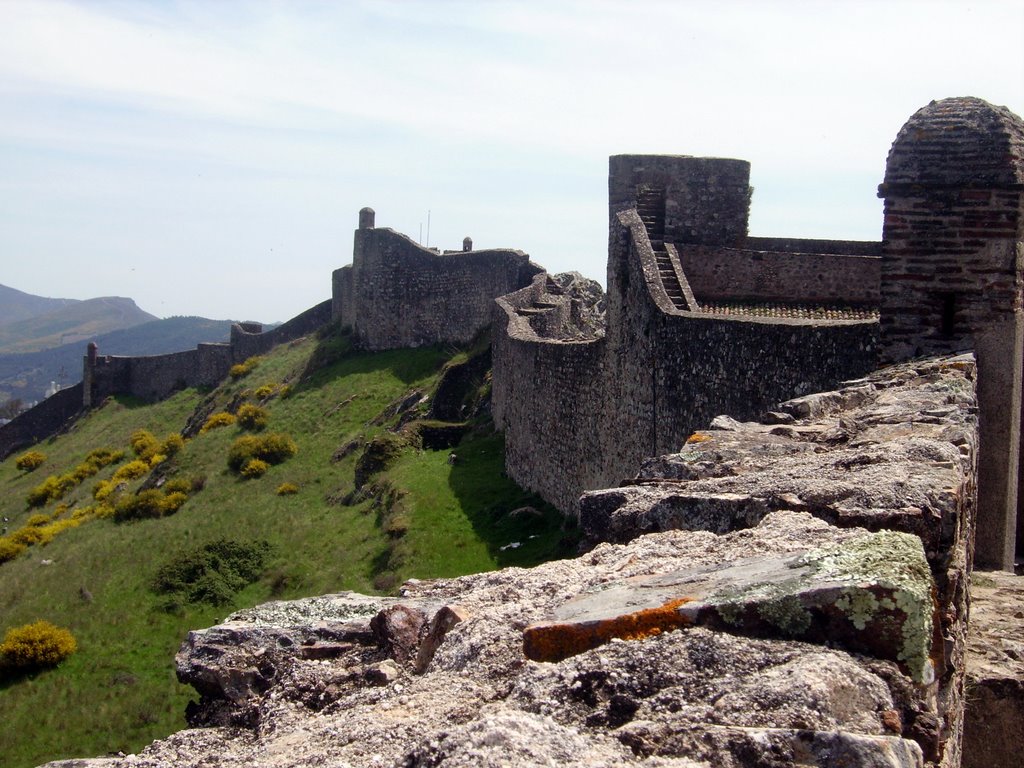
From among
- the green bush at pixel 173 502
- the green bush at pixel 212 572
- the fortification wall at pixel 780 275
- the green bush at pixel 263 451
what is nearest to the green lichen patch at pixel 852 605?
the fortification wall at pixel 780 275

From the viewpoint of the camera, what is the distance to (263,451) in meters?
31.8

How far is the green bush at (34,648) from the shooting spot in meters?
19.8

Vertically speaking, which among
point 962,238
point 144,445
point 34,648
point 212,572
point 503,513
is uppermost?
point 962,238

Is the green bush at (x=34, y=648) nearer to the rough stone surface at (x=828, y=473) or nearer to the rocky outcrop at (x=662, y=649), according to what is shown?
the rough stone surface at (x=828, y=473)

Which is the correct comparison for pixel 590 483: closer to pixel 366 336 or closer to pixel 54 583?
pixel 54 583

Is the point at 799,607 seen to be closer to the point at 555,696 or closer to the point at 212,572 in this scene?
the point at 555,696

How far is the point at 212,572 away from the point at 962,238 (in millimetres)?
17892

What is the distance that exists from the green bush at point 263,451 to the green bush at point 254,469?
0.39m

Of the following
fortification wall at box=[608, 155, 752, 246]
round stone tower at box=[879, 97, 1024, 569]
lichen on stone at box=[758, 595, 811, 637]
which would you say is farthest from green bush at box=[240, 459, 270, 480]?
lichen on stone at box=[758, 595, 811, 637]

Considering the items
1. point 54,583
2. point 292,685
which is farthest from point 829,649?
point 54,583

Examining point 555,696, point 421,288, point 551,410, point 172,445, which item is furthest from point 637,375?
point 172,445

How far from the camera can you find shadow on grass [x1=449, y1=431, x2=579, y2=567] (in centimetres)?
1666

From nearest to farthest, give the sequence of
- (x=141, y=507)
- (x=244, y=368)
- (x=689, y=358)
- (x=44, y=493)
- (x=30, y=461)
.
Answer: (x=689, y=358), (x=141, y=507), (x=44, y=493), (x=244, y=368), (x=30, y=461)

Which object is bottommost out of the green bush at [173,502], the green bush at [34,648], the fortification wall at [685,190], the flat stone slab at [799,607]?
the green bush at [34,648]
